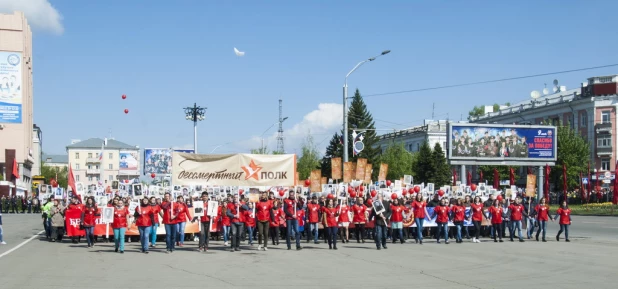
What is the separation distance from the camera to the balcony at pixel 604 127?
73.9m

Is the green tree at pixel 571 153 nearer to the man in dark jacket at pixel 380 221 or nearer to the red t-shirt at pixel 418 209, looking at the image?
the red t-shirt at pixel 418 209

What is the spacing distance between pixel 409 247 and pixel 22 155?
8483 cm

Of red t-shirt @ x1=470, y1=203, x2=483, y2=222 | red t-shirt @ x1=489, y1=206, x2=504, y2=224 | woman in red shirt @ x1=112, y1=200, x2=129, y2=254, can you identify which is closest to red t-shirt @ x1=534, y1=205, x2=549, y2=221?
red t-shirt @ x1=489, y1=206, x2=504, y2=224

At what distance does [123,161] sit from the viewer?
265 feet

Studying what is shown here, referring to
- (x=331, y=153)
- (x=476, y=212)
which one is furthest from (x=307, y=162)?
(x=476, y=212)

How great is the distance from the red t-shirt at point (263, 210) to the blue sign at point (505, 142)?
2052cm

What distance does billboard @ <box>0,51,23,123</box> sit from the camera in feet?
281

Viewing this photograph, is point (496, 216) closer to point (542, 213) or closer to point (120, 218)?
point (542, 213)

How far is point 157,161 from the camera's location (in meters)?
61.9

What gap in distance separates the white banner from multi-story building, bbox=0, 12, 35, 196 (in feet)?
234

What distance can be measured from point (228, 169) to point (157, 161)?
4115cm

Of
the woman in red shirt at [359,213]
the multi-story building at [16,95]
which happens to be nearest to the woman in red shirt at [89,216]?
the woman in red shirt at [359,213]

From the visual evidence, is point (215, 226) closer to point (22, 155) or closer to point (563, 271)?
point (563, 271)

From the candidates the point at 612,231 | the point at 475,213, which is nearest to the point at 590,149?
the point at 612,231
